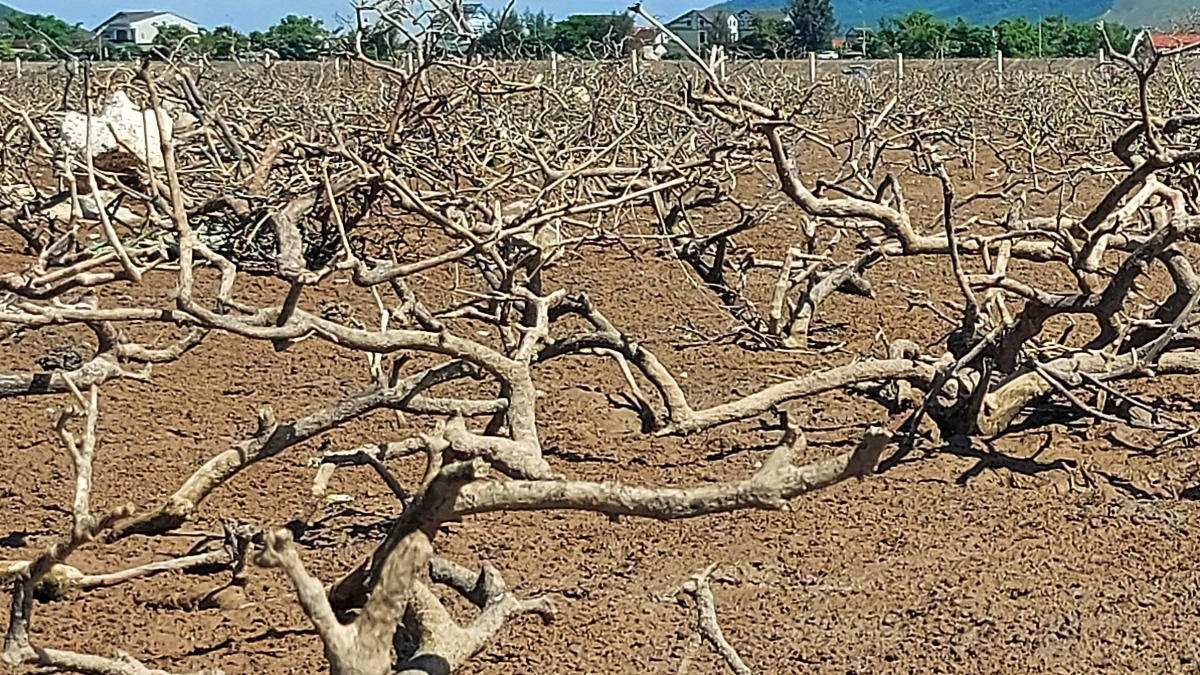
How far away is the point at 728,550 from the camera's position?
12.7ft

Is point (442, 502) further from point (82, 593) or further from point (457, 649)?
point (82, 593)

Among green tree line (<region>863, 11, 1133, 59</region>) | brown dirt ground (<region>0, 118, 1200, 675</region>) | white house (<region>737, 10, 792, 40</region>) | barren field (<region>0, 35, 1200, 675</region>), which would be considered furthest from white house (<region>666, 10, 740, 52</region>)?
green tree line (<region>863, 11, 1133, 59</region>)

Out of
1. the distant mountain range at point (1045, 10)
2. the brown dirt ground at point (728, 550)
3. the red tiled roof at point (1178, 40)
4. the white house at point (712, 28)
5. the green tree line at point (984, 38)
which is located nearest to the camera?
the brown dirt ground at point (728, 550)

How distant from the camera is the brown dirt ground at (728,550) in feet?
10.6

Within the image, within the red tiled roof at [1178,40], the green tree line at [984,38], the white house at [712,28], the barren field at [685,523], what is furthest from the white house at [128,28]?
the green tree line at [984,38]

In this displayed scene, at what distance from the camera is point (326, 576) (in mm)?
3691

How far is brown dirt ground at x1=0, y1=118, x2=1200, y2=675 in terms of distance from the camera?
323 centimetres

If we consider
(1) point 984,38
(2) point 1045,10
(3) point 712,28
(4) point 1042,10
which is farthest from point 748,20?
(2) point 1045,10

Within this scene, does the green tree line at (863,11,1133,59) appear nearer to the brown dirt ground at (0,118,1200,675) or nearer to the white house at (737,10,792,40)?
the white house at (737,10,792,40)

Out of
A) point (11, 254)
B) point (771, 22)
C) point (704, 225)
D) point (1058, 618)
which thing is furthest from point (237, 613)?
point (771, 22)

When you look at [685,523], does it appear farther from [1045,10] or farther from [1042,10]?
[1045,10]

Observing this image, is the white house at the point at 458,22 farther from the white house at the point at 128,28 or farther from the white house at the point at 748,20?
the white house at the point at 748,20

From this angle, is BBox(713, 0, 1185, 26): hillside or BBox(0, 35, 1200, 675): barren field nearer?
BBox(0, 35, 1200, 675): barren field

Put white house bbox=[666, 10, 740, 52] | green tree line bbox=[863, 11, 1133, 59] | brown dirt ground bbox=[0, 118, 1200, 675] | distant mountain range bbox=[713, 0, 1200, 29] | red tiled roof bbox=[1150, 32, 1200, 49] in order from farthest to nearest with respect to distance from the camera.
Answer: green tree line bbox=[863, 11, 1133, 59], distant mountain range bbox=[713, 0, 1200, 29], white house bbox=[666, 10, 740, 52], red tiled roof bbox=[1150, 32, 1200, 49], brown dirt ground bbox=[0, 118, 1200, 675]
